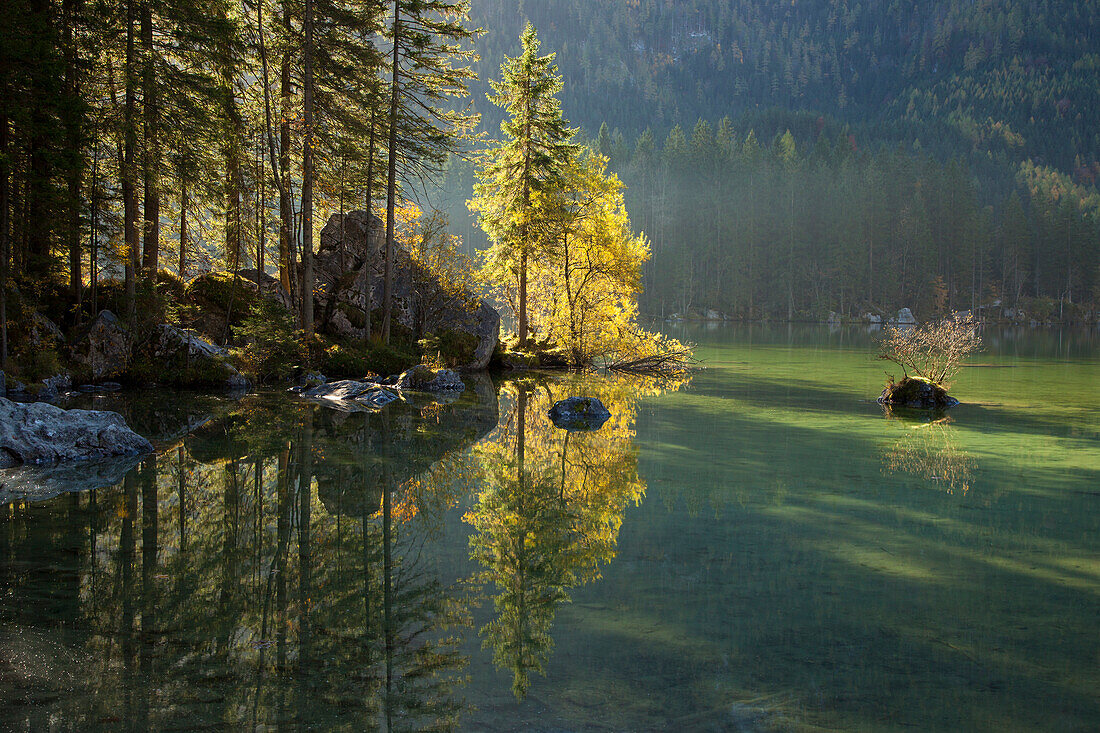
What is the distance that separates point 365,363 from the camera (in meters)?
21.2

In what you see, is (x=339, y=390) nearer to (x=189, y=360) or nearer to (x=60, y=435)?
(x=189, y=360)

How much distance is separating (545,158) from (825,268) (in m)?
71.3

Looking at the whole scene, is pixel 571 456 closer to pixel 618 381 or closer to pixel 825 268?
pixel 618 381

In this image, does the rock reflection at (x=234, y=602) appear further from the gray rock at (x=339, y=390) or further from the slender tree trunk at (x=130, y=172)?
the slender tree trunk at (x=130, y=172)

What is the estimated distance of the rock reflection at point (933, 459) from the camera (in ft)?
30.6

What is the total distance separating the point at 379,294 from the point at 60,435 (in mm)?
15197

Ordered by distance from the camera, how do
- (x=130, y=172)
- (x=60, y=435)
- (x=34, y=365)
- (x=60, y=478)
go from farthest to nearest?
(x=130, y=172)
(x=34, y=365)
(x=60, y=435)
(x=60, y=478)

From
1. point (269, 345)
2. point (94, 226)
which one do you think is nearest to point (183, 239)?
point (94, 226)

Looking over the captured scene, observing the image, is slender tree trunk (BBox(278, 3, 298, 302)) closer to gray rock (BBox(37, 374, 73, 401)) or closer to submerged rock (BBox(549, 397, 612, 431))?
gray rock (BBox(37, 374, 73, 401))

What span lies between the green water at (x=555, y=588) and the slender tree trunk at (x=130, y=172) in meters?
9.22

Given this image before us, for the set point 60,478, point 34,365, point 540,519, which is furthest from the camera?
point 34,365

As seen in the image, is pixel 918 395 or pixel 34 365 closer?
pixel 34 365

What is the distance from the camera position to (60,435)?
998 cm

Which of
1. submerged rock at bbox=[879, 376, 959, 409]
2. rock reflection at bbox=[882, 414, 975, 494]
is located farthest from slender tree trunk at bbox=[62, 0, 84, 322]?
submerged rock at bbox=[879, 376, 959, 409]
